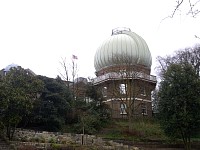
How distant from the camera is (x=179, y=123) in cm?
2594

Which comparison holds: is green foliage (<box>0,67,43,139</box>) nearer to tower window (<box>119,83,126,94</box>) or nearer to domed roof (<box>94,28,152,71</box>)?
tower window (<box>119,83,126,94</box>)

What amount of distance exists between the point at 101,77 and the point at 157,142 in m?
13.5

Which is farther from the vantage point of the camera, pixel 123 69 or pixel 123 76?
pixel 123 69

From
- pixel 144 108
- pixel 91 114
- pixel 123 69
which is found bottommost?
pixel 91 114

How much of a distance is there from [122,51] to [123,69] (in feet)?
17.8

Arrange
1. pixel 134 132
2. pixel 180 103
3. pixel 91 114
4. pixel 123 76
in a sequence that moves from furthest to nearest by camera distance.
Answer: pixel 123 76
pixel 91 114
pixel 134 132
pixel 180 103

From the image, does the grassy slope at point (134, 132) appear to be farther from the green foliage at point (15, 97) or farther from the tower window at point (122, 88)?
the green foliage at point (15, 97)

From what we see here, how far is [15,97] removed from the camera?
21281mm

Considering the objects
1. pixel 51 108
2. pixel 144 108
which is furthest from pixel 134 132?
pixel 144 108

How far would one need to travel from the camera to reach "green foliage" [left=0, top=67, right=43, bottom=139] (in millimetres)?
21250

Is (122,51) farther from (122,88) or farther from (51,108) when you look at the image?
(51,108)

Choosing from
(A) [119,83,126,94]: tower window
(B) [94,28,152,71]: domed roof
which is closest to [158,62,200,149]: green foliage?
(A) [119,83,126,94]: tower window

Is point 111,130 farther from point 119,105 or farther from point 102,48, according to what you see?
point 102,48

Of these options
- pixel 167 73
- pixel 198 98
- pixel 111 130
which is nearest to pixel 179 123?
pixel 198 98
